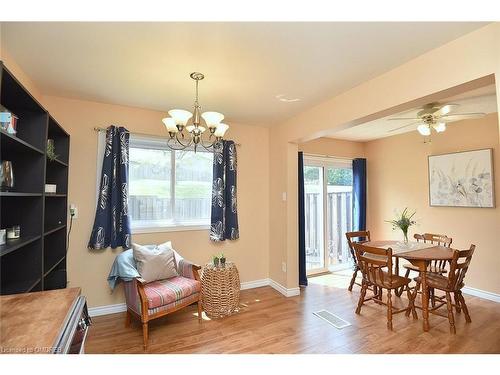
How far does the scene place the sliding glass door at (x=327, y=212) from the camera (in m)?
4.33

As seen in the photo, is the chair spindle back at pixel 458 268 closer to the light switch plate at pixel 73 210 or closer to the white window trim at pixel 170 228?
the white window trim at pixel 170 228

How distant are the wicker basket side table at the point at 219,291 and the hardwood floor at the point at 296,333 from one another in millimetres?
112

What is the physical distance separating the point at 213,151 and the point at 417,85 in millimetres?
2358

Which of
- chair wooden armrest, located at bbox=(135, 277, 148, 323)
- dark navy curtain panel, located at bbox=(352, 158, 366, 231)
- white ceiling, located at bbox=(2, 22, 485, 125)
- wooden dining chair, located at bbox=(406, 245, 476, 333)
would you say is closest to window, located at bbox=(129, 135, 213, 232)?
white ceiling, located at bbox=(2, 22, 485, 125)

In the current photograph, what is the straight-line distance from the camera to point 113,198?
2.74 meters

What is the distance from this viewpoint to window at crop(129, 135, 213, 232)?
3.03m

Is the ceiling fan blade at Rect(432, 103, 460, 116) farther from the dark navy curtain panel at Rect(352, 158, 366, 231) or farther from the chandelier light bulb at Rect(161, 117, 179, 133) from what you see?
the chandelier light bulb at Rect(161, 117, 179, 133)

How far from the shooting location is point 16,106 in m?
1.69

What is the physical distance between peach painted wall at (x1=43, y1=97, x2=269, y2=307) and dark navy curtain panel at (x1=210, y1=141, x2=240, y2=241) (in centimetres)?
18

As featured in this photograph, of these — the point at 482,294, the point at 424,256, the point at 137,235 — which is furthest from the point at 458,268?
the point at 137,235

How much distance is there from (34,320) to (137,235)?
1981 millimetres

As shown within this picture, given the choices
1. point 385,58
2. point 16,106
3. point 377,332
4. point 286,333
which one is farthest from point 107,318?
point 385,58

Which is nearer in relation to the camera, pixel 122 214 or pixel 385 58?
pixel 385 58

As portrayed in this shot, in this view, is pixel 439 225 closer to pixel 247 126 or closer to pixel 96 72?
pixel 247 126
